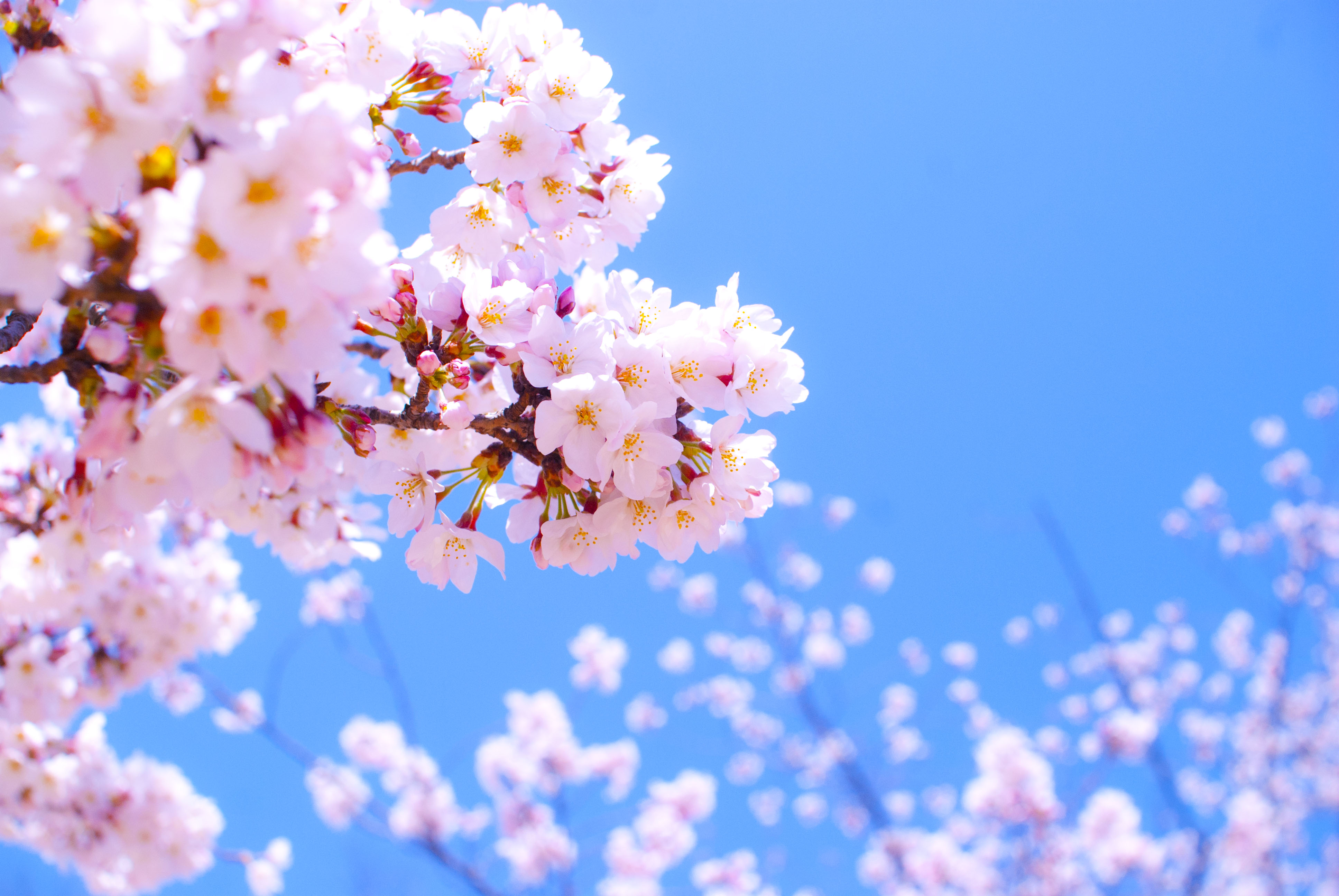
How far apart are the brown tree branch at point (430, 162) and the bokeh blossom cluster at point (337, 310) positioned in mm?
11

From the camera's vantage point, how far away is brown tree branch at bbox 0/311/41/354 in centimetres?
140

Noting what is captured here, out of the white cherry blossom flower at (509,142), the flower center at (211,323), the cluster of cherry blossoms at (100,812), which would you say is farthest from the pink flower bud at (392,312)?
the cluster of cherry blossoms at (100,812)

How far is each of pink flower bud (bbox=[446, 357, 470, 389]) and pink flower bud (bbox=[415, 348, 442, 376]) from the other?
0.03 meters

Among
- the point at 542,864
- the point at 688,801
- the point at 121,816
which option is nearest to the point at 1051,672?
the point at 688,801

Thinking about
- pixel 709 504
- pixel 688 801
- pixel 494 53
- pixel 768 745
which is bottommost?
pixel 709 504

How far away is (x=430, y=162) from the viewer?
195 centimetres

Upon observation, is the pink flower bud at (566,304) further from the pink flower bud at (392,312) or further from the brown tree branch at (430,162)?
the brown tree branch at (430,162)

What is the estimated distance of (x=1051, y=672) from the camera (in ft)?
42.4

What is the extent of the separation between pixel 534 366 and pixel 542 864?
30.0 ft

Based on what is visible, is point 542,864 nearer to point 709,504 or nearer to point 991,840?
point 991,840

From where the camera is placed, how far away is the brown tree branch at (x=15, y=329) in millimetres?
1398

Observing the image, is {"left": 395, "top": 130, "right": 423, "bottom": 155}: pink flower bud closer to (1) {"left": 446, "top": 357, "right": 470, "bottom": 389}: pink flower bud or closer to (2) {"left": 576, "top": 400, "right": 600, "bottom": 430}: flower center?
(1) {"left": 446, "top": 357, "right": 470, "bottom": 389}: pink flower bud

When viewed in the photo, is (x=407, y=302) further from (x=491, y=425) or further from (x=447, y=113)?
(x=447, y=113)

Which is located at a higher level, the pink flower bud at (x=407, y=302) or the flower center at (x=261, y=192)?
the pink flower bud at (x=407, y=302)
